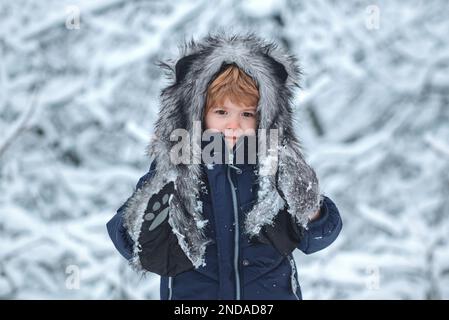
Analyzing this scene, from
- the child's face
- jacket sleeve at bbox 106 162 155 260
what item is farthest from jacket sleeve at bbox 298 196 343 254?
jacket sleeve at bbox 106 162 155 260

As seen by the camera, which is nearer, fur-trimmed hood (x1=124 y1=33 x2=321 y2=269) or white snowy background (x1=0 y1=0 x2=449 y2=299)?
fur-trimmed hood (x1=124 y1=33 x2=321 y2=269)

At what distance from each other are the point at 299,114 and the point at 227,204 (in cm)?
386

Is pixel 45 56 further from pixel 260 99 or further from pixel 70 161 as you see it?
pixel 260 99

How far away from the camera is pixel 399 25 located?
6.63 metres

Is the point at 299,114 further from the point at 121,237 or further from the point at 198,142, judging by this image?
the point at 121,237

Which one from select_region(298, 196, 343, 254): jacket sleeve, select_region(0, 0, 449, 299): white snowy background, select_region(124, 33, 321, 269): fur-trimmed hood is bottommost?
select_region(298, 196, 343, 254): jacket sleeve

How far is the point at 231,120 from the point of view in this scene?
7.22ft

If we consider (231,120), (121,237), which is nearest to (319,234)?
(231,120)

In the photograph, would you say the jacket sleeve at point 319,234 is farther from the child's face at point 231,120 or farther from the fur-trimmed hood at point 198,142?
the child's face at point 231,120

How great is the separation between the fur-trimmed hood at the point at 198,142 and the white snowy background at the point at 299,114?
354cm

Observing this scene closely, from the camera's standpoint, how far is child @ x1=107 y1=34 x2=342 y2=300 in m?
2.08

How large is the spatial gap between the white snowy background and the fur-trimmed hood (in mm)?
3537

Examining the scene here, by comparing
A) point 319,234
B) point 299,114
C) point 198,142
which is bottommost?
point 319,234

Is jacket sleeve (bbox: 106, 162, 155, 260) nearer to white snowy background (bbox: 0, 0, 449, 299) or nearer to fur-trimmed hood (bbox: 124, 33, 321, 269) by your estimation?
fur-trimmed hood (bbox: 124, 33, 321, 269)
